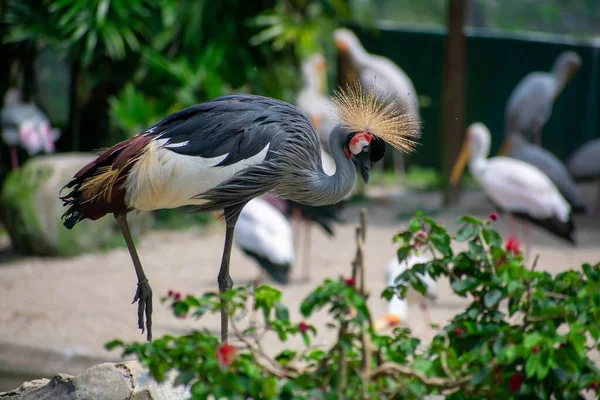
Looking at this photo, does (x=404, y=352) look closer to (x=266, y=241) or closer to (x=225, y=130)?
(x=225, y=130)

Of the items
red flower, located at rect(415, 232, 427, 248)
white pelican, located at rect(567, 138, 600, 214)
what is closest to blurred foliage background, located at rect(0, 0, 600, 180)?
white pelican, located at rect(567, 138, 600, 214)

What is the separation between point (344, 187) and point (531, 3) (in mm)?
18986

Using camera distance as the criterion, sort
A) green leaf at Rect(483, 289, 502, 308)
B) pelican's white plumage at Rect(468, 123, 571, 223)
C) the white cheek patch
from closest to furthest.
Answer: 1. green leaf at Rect(483, 289, 502, 308)
2. the white cheek patch
3. pelican's white plumage at Rect(468, 123, 571, 223)

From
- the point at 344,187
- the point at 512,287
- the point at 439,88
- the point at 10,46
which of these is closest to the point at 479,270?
the point at 512,287

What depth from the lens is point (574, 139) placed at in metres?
11.6

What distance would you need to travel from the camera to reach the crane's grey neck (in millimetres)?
3418

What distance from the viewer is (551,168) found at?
8.38 metres

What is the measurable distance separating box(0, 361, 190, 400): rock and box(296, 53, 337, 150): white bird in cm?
539

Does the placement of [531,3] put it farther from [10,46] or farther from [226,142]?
[226,142]

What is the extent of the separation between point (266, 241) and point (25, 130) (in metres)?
3.85

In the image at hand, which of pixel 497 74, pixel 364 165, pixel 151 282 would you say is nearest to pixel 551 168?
pixel 497 74

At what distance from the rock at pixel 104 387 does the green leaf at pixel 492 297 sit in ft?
3.99

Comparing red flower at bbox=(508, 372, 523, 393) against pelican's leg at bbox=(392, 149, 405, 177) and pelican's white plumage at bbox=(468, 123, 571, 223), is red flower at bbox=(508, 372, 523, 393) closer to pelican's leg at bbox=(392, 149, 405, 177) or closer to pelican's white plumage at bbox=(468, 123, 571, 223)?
pelican's white plumage at bbox=(468, 123, 571, 223)

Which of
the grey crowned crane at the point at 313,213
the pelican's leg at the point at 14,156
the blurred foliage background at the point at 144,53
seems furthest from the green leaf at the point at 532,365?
the pelican's leg at the point at 14,156
